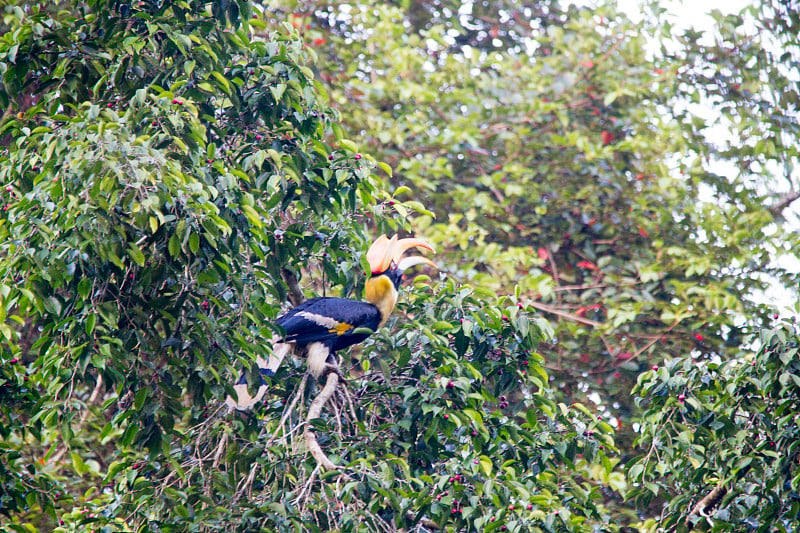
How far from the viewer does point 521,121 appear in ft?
22.9

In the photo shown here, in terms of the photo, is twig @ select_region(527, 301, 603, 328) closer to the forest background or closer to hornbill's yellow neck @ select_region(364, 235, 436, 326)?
the forest background

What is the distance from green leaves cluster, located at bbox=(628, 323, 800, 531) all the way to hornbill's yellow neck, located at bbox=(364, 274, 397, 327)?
1.28 metres

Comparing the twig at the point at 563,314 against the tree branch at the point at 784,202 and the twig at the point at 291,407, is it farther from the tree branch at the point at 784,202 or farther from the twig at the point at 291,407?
the twig at the point at 291,407

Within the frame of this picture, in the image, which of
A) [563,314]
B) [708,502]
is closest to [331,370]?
[708,502]

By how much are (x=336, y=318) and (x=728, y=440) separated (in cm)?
182

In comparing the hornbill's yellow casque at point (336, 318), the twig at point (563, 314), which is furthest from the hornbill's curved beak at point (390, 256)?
the twig at point (563, 314)

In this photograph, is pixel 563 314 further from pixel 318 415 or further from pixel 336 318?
pixel 318 415

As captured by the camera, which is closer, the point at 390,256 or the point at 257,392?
the point at 257,392

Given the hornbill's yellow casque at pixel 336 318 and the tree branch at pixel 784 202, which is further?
the tree branch at pixel 784 202

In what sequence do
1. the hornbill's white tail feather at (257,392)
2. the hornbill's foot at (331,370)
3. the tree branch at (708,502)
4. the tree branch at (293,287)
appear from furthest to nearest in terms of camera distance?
the tree branch at (293,287)
the hornbill's foot at (331,370)
the hornbill's white tail feather at (257,392)
the tree branch at (708,502)

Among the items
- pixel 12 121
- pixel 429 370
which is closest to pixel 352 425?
pixel 429 370

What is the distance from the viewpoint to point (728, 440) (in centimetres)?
354

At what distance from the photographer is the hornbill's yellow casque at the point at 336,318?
13.5 feet

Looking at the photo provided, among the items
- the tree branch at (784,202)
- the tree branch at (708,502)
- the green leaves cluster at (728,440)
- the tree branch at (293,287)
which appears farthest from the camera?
the tree branch at (784,202)
